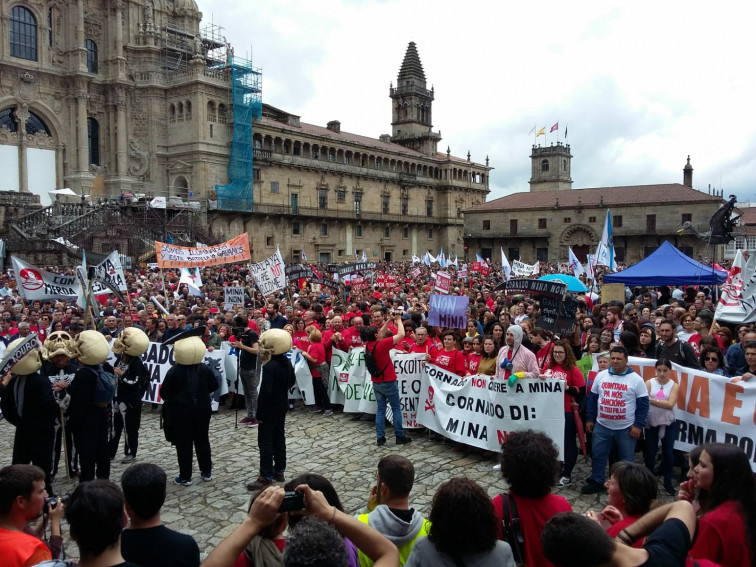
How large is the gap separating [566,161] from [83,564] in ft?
310

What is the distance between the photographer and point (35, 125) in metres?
42.4

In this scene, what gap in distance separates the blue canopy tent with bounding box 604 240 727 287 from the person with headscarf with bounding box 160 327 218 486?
12304 mm

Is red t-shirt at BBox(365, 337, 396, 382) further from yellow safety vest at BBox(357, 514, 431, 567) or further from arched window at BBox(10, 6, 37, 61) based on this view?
arched window at BBox(10, 6, 37, 61)

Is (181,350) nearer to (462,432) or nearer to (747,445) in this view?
(462,432)

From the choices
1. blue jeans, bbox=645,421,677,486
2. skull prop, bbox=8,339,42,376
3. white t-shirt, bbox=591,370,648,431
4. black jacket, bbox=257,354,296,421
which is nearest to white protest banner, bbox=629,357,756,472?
blue jeans, bbox=645,421,677,486

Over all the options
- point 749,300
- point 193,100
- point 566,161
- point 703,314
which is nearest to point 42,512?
point 749,300

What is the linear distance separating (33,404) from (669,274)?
1481 centimetres

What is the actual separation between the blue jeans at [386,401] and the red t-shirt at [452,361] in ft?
2.46

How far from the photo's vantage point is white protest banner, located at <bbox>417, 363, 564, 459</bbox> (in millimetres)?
7082

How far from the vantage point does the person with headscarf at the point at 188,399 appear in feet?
22.7

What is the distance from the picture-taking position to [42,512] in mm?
3469

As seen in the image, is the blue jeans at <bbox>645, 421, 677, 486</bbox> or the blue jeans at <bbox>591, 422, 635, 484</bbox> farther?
the blue jeans at <bbox>645, 421, 677, 486</bbox>

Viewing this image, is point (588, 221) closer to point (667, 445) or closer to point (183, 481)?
point (667, 445)

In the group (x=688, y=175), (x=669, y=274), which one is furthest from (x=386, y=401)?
(x=688, y=175)
